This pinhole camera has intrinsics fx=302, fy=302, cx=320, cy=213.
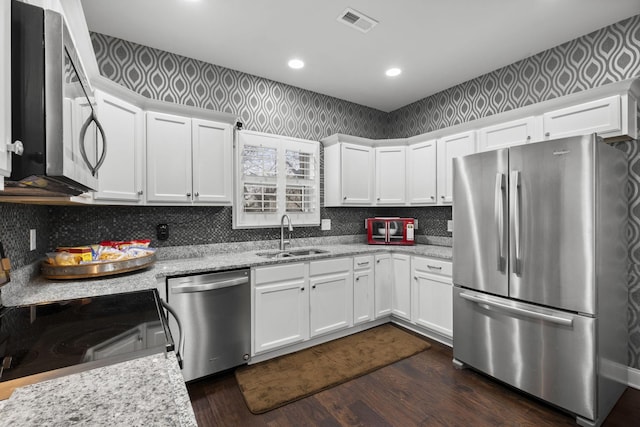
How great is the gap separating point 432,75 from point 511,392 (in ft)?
9.87

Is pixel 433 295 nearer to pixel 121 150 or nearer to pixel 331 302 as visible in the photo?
pixel 331 302

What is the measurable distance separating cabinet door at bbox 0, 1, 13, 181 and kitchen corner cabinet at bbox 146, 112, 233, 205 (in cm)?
191

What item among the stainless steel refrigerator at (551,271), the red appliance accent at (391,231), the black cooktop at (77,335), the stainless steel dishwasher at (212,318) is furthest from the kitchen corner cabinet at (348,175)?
the black cooktop at (77,335)

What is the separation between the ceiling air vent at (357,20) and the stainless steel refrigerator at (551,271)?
1.35 m

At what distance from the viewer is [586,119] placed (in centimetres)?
228

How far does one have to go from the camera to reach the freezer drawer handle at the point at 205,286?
7.13 feet

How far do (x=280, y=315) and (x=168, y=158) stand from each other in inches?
64.6

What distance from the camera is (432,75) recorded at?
10.8ft

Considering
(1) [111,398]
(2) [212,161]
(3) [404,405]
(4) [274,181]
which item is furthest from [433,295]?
(1) [111,398]

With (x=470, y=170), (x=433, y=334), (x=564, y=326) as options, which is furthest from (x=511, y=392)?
(x=470, y=170)

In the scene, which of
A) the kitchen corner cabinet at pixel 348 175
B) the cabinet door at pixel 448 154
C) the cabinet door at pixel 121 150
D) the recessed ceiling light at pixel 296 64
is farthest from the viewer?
the kitchen corner cabinet at pixel 348 175

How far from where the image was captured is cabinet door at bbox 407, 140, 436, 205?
3.42m

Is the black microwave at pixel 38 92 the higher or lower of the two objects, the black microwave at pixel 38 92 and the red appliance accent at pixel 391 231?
the higher

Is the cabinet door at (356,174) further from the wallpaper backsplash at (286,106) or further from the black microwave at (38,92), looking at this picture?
the black microwave at (38,92)
